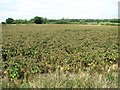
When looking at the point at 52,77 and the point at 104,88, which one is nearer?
the point at 104,88

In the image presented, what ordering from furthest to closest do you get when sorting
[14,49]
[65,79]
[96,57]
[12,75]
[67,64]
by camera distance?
Answer: [14,49] → [96,57] → [67,64] → [12,75] → [65,79]

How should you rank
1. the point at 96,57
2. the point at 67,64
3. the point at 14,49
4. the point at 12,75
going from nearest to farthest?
the point at 12,75 → the point at 67,64 → the point at 96,57 → the point at 14,49

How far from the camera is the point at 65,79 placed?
371 cm

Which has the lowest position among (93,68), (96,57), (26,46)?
(93,68)

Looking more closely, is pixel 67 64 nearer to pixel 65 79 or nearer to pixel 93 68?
pixel 93 68

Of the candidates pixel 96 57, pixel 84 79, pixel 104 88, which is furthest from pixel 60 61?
pixel 104 88

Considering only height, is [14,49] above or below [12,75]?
above

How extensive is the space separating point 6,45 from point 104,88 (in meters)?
5.25

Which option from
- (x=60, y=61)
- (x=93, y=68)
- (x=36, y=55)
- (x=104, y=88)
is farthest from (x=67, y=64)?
(x=104, y=88)

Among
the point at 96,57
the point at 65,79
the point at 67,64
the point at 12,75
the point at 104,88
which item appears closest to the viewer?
the point at 104,88

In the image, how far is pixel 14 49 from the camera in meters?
6.25

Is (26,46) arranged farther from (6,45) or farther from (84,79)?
(84,79)

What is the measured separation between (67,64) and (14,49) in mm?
2813

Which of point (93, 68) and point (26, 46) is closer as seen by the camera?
point (93, 68)
